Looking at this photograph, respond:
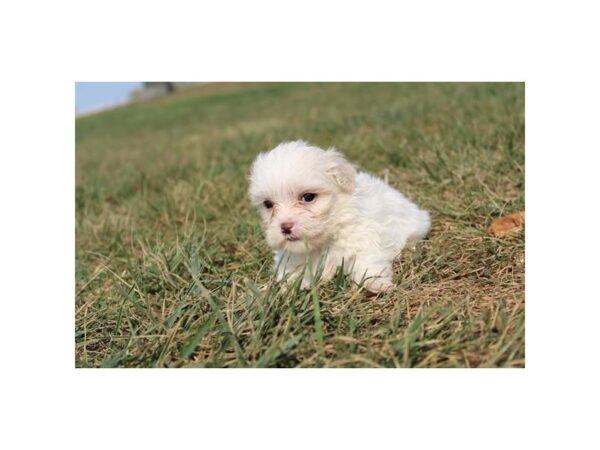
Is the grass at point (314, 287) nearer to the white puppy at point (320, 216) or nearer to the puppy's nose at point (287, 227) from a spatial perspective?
the white puppy at point (320, 216)

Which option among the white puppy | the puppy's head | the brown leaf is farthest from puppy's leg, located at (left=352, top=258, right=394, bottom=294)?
the brown leaf

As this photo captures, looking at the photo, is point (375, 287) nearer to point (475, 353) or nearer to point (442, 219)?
point (475, 353)

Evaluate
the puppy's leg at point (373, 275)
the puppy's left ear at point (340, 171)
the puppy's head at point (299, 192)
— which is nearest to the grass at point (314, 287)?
the puppy's leg at point (373, 275)

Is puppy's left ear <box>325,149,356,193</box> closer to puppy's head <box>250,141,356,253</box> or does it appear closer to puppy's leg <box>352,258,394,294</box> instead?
puppy's head <box>250,141,356,253</box>

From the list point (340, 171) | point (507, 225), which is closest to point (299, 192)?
point (340, 171)

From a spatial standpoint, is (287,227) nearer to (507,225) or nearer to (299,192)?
(299,192)
